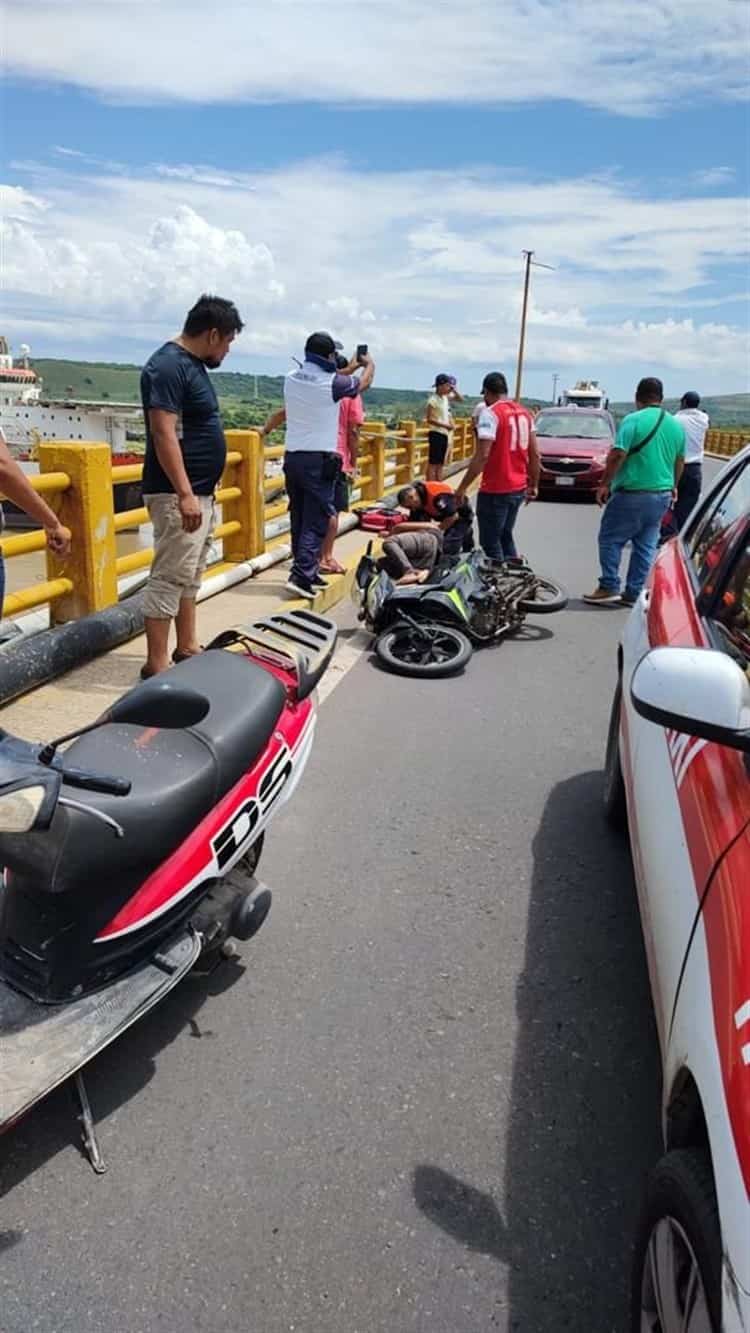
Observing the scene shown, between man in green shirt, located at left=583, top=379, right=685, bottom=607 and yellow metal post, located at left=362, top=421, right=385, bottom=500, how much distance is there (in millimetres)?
6615

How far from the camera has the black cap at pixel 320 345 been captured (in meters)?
6.48

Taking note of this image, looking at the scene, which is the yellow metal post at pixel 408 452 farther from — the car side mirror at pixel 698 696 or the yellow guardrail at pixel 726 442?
the yellow guardrail at pixel 726 442

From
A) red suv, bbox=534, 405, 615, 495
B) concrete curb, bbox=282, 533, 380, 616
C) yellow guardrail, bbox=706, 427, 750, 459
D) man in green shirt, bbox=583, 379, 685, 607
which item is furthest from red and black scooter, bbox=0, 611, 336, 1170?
yellow guardrail, bbox=706, 427, 750, 459

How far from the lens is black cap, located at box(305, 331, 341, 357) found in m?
6.48

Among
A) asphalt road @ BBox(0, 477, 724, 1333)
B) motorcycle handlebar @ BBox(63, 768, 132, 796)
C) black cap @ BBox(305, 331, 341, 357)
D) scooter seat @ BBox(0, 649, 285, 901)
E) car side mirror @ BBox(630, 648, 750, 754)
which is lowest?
asphalt road @ BBox(0, 477, 724, 1333)

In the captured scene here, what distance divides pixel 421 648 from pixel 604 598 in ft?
9.43

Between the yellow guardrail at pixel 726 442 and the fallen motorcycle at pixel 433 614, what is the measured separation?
3465 cm

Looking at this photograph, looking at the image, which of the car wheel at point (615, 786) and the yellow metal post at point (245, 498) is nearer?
the car wheel at point (615, 786)

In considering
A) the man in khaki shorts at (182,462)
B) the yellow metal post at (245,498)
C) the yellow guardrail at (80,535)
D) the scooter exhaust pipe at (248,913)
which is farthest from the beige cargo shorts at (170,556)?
the yellow metal post at (245,498)

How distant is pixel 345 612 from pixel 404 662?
5.58ft

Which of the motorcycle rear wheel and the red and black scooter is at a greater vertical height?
the red and black scooter

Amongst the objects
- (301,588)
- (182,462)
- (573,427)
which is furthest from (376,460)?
(182,462)

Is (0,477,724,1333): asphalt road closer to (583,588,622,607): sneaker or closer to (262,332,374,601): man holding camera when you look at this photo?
(262,332,374,601): man holding camera

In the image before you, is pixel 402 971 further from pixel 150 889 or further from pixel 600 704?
pixel 600 704
